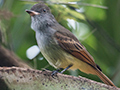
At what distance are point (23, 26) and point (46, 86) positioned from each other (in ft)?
6.27

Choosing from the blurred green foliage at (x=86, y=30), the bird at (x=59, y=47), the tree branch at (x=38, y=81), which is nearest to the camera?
the tree branch at (x=38, y=81)

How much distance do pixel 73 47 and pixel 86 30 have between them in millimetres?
972

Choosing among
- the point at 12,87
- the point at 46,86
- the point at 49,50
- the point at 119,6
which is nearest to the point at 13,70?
the point at 12,87

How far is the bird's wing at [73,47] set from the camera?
2715 mm

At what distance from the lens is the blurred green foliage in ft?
11.4

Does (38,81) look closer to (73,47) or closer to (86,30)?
(73,47)

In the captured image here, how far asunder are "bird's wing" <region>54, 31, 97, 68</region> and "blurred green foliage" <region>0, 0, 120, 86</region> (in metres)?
0.54

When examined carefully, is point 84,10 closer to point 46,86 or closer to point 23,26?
point 23,26

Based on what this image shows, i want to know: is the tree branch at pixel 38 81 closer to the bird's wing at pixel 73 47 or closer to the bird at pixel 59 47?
the bird at pixel 59 47

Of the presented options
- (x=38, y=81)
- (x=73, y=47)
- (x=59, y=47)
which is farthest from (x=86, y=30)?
(x=38, y=81)

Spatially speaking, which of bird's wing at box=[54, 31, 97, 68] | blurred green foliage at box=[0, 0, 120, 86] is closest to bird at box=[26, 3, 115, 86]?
bird's wing at box=[54, 31, 97, 68]

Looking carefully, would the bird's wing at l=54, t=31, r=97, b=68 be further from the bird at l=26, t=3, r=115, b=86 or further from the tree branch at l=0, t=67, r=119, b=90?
the tree branch at l=0, t=67, r=119, b=90

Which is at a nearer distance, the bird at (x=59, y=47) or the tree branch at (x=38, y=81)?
the tree branch at (x=38, y=81)

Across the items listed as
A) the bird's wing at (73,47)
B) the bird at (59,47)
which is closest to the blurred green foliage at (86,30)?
the bird at (59,47)
